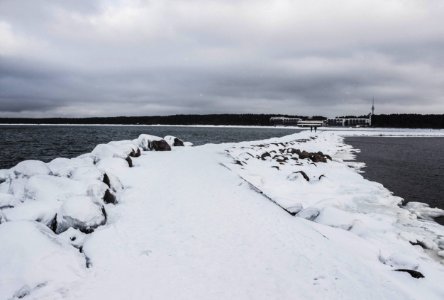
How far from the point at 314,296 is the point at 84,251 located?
368cm

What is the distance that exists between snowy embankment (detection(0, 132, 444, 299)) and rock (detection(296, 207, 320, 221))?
0.03 m

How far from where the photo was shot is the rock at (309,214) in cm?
785

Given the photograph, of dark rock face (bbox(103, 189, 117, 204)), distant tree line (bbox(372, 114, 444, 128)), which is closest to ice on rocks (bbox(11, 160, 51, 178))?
dark rock face (bbox(103, 189, 117, 204))

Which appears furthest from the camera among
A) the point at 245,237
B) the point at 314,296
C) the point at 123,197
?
the point at 123,197

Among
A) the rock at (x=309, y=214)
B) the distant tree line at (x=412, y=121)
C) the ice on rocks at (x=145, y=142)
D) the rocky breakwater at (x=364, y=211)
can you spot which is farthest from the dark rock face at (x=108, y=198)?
the distant tree line at (x=412, y=121)

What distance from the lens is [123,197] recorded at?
28.5 ft

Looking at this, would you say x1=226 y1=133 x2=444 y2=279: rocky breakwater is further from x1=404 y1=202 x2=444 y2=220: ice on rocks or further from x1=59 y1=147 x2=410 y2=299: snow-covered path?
x1=59 y1=147 x2=410 y2=299: snow-covered path

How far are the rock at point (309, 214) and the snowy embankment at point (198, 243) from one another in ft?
0.09

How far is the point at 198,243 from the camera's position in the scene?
18.8ft

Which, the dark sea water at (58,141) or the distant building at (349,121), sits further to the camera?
the distant building at (349,121)

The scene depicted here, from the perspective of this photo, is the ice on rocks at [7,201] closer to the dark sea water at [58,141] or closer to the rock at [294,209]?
the rock at [294,209]

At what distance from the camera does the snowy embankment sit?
4.39 m

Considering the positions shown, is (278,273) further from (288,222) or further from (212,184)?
(212,184)

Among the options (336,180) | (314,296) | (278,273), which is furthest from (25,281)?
(336,180)
